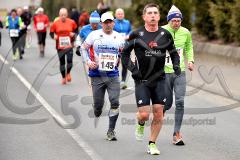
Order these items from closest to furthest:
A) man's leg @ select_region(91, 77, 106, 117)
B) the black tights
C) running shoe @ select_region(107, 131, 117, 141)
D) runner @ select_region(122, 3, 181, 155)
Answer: runner @ select_region(122, 3, 181, 155)
running shoe @ select_region(107, 131, 117, 141)
man's leg @ select_region(91, 77, 106, 117)
the black tights

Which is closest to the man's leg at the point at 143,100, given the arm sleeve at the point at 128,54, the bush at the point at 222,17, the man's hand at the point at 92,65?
the arm sleeve at the point at 128,54

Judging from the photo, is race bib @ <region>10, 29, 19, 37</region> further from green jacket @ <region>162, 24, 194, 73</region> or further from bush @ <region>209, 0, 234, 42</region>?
green jacket @ <region>162, 24, 194, 73</region>

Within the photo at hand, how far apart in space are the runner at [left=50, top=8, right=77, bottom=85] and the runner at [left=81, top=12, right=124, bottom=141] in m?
7.58

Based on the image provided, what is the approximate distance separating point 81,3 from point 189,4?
115ft

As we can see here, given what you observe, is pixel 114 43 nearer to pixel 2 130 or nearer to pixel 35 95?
pixel 2 130

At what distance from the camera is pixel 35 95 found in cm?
1548

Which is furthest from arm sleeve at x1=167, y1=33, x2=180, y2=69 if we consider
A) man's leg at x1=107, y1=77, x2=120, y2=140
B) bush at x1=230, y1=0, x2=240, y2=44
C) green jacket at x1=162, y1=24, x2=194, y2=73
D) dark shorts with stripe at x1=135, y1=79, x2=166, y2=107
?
bush at x1=230, y1=0, x2=240, y2=44

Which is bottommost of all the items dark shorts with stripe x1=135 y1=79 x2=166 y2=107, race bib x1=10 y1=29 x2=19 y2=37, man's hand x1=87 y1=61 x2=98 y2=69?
race bib x1=10 y1=29 x2=19 y2=37

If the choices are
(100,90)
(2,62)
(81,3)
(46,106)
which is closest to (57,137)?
(100,90)

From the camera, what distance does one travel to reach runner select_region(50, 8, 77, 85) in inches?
720

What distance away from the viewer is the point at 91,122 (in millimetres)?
11922

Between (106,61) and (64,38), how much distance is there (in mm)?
8247

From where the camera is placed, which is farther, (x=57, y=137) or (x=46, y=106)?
(x=46, y=106)

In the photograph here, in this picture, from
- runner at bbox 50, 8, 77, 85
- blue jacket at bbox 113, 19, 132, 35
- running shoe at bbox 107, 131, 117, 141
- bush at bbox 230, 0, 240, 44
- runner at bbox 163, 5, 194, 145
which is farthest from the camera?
bush at bbox 230, 0, 240, 44
